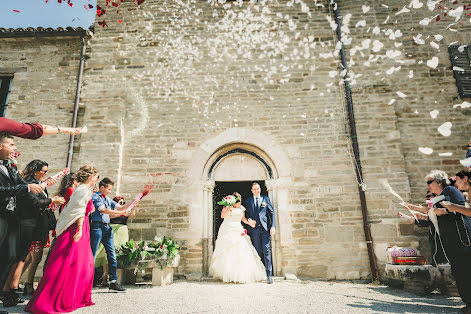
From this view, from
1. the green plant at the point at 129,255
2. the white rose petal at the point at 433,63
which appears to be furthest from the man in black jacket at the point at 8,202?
the white rose petal at the point at 433,63

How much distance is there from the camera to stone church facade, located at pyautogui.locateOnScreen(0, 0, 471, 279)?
5453mm

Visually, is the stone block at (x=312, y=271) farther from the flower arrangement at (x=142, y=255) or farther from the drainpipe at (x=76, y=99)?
the drainpipe at (x=76, y=99)

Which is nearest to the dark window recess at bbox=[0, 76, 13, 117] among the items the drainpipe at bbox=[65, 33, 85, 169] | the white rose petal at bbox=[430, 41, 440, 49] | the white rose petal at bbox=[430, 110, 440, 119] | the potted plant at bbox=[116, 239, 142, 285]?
the drainpipe at bbox=[65, 33, 85, 169]

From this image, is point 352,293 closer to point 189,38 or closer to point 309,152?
point 309,152

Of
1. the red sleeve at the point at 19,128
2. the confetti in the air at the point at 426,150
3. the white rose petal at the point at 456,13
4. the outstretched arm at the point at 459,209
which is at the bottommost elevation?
the outstretched arm at the point at 459,209

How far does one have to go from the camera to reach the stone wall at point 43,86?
20.1 ft

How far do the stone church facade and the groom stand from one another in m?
0.38

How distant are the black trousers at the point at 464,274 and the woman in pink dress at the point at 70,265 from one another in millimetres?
4320

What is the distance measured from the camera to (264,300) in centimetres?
348

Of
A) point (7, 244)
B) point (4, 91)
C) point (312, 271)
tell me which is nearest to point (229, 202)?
point (312, 271)

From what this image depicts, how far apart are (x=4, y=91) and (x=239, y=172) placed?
629cm

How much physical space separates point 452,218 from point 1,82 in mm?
9713

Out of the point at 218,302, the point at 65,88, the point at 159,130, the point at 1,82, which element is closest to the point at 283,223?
the point at 218,302

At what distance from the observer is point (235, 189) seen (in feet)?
25.4
